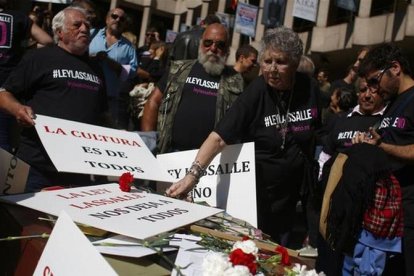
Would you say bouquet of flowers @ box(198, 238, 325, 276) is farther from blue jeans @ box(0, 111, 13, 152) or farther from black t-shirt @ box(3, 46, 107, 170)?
blue jeans @ box(0, 111, 13, 152)

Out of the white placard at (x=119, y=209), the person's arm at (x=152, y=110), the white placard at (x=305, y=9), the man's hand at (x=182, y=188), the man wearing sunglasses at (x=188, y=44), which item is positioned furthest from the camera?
the white placard at (x=305, y=9)

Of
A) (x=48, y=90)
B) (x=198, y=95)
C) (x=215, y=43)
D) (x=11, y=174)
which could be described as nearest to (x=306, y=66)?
(x=215, y=43)

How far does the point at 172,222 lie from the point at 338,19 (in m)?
16.4

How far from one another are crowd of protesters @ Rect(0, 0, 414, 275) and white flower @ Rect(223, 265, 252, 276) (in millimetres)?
1113

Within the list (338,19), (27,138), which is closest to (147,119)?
(27,138)

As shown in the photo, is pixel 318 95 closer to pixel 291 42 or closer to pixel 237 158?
pixel 291 42

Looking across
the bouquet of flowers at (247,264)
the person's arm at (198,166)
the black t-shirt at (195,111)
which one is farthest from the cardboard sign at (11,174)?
the black t-shirt at (195,111)

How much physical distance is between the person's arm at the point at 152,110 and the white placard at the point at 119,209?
1.54m

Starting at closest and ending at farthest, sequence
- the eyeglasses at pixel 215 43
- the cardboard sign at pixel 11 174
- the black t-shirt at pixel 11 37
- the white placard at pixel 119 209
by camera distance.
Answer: the white placard at pixel 119 209
the cardboard sign at pixel 11 174
the eyeglasses at pixel 215 43
the black t-shirt at pixel 11 37

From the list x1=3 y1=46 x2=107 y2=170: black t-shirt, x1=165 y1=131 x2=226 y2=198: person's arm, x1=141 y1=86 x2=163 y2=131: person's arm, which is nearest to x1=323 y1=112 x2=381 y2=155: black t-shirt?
x1=165 y1=131 x2=226 y2=198: person's arm

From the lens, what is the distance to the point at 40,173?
317cm

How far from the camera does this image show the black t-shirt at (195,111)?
3590mm

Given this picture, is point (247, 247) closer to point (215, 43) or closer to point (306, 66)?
point (215, 43)

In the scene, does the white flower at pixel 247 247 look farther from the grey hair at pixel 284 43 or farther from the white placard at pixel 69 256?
the grey hair at pixel 284 43
